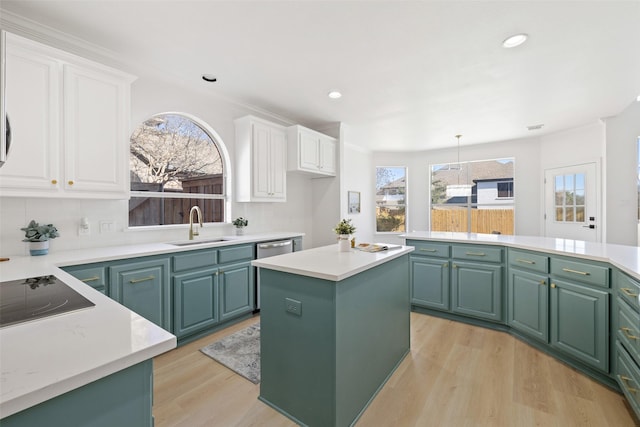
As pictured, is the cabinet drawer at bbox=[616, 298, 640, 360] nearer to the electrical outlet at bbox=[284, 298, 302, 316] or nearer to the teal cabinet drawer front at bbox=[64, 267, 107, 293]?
the electrical outlet at bbox=[284, 298, 302, 316]

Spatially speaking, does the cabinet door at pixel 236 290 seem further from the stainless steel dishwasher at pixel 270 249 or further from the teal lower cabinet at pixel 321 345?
the teal lower cabinet at pixel 321 345

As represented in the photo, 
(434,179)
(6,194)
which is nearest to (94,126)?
(6,194)

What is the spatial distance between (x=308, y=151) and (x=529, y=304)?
3.05 meters

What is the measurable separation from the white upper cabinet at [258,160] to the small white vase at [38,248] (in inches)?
73.9

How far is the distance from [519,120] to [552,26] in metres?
2.59

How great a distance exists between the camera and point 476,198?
6.26m

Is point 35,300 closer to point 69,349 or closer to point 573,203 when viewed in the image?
point 69,349

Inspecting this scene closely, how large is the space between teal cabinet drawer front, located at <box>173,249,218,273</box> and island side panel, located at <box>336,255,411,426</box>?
5.45ft

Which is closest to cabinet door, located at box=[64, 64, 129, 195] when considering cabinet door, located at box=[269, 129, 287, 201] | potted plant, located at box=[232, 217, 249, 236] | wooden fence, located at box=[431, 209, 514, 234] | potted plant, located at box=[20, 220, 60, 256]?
potted plant, located at box=[20, 220, 60, 256]

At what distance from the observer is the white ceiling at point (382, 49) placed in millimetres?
2010

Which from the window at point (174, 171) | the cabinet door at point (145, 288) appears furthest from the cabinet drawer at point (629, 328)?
the window at point (174, 171)

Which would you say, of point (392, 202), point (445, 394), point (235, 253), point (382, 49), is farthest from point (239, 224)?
A: point (392, 202)

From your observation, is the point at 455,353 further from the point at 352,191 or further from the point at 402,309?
the point at 352,191

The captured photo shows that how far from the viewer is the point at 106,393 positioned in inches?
26.7
